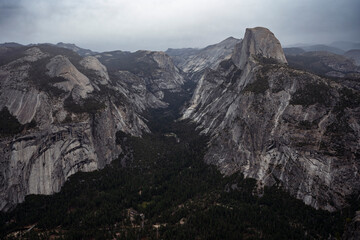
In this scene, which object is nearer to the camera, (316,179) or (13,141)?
(316,179)

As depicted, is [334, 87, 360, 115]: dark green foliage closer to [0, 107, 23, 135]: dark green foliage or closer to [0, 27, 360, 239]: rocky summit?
[0, 27, 360, 239]: rocky summit

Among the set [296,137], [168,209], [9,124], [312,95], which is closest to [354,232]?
[296,137]

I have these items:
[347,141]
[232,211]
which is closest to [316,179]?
[347,141]

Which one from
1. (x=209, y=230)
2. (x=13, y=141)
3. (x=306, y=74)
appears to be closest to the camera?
(x=209, y=230)

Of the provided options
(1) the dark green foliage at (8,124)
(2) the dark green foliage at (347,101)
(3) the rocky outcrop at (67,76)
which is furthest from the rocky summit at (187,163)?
(3) the rocky outcrop at (67,76)

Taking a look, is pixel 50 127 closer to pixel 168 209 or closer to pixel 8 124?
pixel 8 124

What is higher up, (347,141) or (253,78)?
(253,78)

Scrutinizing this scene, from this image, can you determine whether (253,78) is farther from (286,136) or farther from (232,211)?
(232,211)
